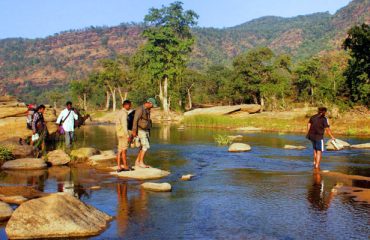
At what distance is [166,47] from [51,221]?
5675cm

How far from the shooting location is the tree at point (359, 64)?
31623 mm

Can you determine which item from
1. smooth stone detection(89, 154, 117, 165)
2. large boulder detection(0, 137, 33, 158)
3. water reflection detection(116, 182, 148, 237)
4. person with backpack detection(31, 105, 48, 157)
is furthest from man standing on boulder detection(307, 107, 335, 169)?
large boulder detection(0, 137, 33, 158)

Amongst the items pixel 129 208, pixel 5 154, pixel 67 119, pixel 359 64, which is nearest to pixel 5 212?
pixel 129 208

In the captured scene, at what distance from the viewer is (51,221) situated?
7.25m

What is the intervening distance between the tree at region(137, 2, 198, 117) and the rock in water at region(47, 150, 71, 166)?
1725 inches

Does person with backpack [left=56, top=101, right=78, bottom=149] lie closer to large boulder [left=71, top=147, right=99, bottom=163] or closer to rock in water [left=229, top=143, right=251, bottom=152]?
large boulder [left=71, top=147, right=99, bottom=163]

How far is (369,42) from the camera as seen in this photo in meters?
31.1

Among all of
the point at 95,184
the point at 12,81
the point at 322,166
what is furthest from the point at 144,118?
the point at 12,81

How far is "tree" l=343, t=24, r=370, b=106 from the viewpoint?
104 feet

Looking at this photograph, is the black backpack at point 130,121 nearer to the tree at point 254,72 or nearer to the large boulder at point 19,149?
the large boulder at point 19,149

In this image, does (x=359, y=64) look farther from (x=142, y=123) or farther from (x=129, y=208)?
(x=129, y=208)

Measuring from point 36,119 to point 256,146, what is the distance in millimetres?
10337

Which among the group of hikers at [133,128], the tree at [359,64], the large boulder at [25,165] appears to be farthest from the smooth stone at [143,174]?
the tree at [359,64]

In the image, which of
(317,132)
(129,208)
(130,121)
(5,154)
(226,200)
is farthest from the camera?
(5,154)
